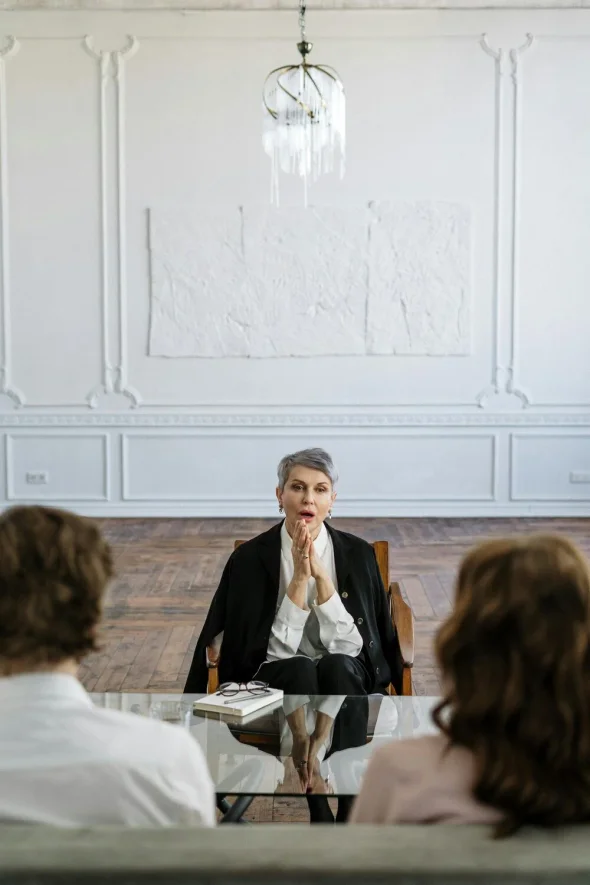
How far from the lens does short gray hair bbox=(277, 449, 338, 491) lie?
3.37m

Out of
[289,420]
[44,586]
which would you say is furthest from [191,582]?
[44,586]

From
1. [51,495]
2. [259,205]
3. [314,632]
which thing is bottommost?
[51,495]

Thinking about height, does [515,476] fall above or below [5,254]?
below

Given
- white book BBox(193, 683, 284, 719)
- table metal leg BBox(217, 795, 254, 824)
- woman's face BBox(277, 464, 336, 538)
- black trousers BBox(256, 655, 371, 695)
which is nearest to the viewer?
white book BBox(193, 683, 284, 719)

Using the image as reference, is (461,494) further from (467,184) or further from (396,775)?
(396,775)

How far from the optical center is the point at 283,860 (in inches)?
44.6

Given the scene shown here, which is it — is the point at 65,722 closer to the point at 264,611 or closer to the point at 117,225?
the point at 264,611

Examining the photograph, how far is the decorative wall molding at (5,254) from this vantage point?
26.6 ft

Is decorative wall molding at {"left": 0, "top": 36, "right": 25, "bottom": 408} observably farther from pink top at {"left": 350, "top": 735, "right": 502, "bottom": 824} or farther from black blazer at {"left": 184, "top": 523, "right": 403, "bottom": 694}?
pink top at {"left": 350, "top": 735, "right": 502, "bottom": 824}

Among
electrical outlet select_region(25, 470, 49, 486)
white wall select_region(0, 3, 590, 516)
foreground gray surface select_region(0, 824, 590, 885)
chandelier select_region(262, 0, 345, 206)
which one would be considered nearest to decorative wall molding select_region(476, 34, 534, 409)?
white wall select_region(0, 3, 590, 516)

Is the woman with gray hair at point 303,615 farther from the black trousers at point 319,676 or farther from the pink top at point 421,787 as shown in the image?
the pink top at point 421,787

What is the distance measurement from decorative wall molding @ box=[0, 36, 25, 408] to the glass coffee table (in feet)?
19.6

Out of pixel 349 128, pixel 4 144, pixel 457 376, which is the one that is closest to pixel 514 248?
pixel 457 376

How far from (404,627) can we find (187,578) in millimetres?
3450
